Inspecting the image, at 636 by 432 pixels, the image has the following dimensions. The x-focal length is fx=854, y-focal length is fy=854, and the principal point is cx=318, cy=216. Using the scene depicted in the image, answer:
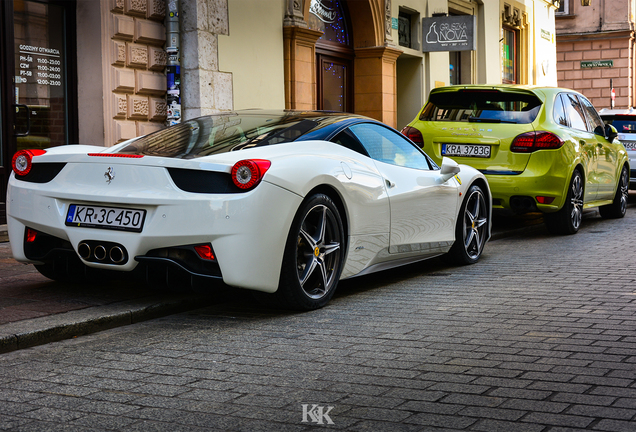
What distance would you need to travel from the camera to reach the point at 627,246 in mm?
9000

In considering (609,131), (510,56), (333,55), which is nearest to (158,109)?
(333,55)

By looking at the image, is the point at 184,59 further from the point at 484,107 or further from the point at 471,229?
the point at 471,229

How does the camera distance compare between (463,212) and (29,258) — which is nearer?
(29,258)

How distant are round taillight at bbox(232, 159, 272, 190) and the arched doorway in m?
10.9

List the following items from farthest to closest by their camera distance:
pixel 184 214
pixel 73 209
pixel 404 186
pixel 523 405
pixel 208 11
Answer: pixel 208 11
pixel 404 186
pixel 73 209
pixel 184 214
pixel 523 405

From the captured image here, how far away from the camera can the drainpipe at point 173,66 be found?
1130cm

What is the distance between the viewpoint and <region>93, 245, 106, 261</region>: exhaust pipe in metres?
5.02

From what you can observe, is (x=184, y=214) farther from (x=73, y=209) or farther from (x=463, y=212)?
(x=463, y=212)

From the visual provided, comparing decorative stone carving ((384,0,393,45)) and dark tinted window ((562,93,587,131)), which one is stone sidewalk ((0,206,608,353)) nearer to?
dark tinted window ((562,93,587,131))

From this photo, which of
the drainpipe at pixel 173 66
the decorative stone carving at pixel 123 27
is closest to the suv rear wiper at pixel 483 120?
A: the drainpipe at pixel 173 66

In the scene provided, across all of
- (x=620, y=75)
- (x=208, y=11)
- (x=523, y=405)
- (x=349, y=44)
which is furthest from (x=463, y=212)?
(x=620, y=75)

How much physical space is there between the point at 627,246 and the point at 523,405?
20.2 feet

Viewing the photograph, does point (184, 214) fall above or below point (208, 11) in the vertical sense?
below

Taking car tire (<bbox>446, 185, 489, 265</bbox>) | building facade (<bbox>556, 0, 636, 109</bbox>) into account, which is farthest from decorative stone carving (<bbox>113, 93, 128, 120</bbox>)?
building facade (<bbox>556, 0, 636, 109</bbox>)
